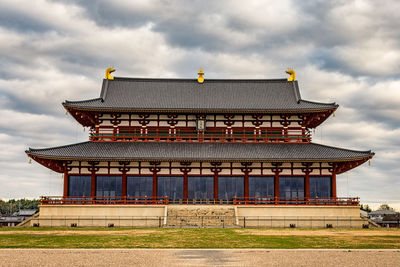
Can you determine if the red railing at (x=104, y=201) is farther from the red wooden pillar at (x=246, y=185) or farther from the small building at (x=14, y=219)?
the small building at (x=14, y=219)

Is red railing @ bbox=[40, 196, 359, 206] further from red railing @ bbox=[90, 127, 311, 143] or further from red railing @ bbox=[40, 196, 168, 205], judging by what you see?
red railing @ bbox=[90, 127, 311, 143]

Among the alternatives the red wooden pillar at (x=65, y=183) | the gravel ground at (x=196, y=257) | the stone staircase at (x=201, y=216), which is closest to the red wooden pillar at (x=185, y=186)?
the stone staircase at (x=201, y=216)

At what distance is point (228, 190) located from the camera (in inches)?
1768

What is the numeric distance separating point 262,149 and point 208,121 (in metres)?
6.99

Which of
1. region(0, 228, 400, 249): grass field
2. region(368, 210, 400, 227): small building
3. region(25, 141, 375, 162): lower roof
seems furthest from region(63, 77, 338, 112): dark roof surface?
→ region(368, 210, 400, 227): small building

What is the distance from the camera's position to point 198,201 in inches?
1758

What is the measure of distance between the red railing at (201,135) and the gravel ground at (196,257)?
24798 mm

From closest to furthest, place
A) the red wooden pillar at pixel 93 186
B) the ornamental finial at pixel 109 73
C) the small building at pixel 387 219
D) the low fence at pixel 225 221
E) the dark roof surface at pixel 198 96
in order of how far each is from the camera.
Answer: the low fence at pixel 225 221 → the red wooden pillar at pixel 93 186 → the dark roof surface at pixel 198 96 → the ornamental finial at pixel 109 73 → the small building at pixel 387 219

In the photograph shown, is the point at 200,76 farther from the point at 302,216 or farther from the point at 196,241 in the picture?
the point at 196,241

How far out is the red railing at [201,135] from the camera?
153 feet

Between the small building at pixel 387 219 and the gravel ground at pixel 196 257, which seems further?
the small building at pixel 387 219

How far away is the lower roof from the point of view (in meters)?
42.2

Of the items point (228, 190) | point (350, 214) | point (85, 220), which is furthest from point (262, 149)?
point (85, 220)

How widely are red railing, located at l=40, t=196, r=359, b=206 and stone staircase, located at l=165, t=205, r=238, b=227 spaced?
1.20 m
